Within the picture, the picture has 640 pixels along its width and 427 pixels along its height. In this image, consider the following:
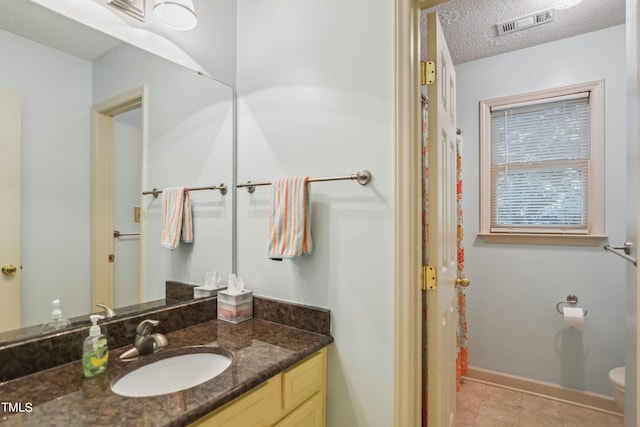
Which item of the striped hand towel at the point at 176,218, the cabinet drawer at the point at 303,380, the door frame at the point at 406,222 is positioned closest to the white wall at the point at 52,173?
the striped hand towel at the point at 176,218

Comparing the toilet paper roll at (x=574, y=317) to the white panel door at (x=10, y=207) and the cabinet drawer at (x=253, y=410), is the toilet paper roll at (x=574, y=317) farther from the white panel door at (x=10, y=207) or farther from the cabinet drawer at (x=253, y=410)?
the white panel door at (x=10, y=207)

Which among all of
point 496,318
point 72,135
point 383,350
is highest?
point 72,135

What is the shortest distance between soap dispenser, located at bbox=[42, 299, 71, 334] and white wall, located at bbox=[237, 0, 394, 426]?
722mm

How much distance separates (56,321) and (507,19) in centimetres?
282

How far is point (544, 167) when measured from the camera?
2.44 metres

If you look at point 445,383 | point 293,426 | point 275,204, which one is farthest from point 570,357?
point 275,204

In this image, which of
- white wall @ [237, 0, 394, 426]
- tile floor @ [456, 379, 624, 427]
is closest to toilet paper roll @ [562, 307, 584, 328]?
tile floor @ [456, 379, 624, 427]

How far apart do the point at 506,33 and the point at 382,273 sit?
2.09m

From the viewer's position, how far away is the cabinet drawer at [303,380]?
3.66 ft

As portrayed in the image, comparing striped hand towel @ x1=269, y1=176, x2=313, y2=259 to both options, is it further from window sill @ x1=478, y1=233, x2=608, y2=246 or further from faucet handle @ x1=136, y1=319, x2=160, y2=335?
window sill @ x1=478, y1=233, x2=608, y2=246

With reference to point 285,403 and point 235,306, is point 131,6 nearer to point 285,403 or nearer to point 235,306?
point 235,306

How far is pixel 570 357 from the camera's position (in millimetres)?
2326

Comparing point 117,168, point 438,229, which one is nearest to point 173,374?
point 117,168

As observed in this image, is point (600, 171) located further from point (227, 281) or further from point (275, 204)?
point (227, 281)
